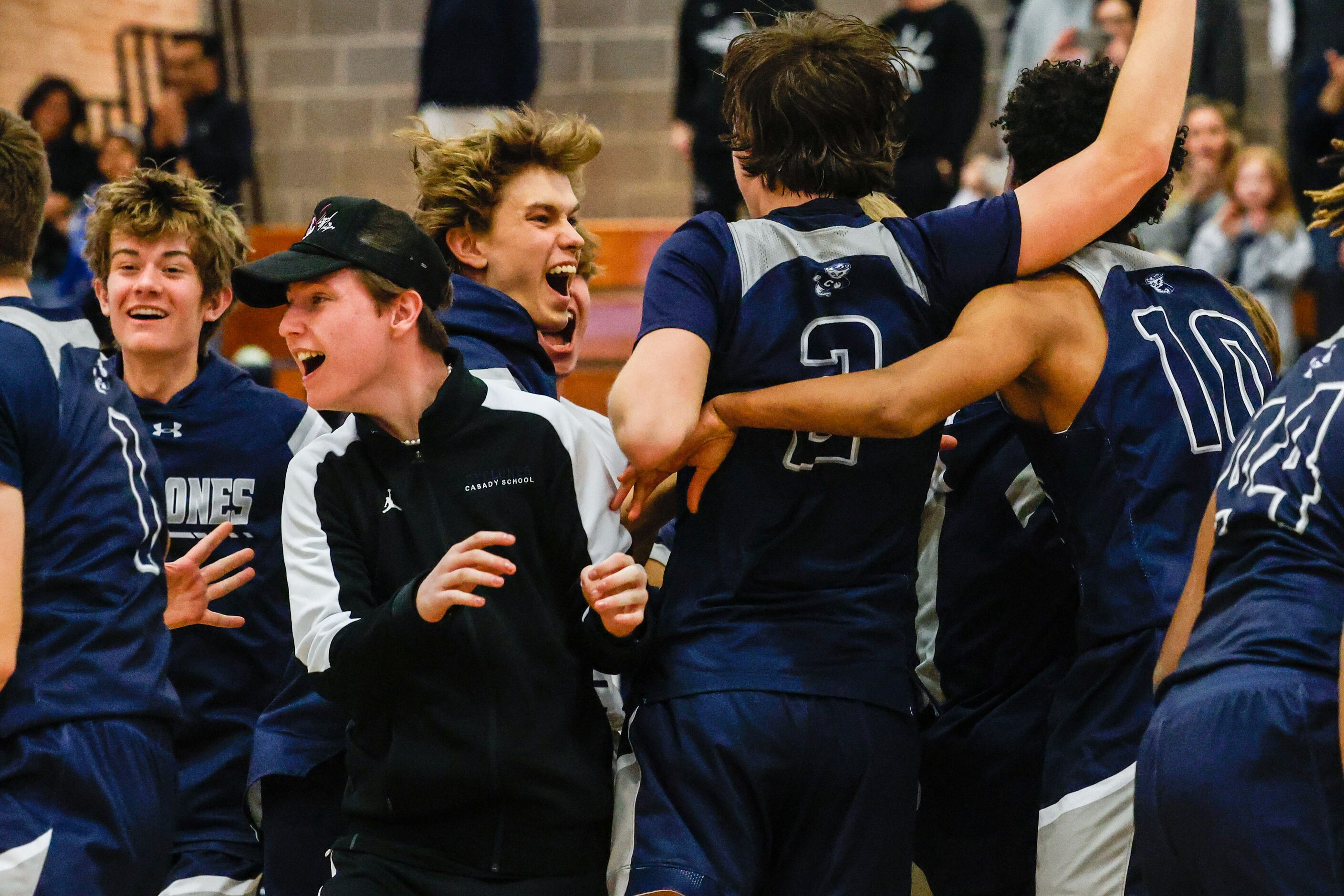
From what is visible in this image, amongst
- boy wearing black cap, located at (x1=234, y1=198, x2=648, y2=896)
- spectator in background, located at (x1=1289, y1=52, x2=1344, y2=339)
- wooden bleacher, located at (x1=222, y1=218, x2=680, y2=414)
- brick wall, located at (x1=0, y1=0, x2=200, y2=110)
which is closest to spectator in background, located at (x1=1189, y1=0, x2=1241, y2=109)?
spectator in background, located at (x1=1289, y1=52, x2=1344, y2=339)

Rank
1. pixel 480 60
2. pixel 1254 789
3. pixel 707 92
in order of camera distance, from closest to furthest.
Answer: pixel 1254 789
pixel 707 92
pixel 480 60

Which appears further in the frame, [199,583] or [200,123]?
[200,123]

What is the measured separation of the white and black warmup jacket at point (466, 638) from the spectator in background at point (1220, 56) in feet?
20.9

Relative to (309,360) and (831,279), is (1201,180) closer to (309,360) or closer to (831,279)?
(831,279)

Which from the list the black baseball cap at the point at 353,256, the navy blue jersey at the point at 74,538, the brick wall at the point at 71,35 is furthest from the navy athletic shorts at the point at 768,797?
the brick wall at the point at 71,35

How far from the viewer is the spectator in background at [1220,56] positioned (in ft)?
26.3

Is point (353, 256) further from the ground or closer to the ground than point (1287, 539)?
further from the ground

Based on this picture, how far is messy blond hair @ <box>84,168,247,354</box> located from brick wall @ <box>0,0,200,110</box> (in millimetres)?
8197

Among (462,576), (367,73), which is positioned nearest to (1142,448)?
(462,576)

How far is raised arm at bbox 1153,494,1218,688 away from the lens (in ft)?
→ 7.68

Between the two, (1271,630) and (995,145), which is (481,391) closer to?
(1271,630)

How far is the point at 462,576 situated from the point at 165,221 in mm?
1779

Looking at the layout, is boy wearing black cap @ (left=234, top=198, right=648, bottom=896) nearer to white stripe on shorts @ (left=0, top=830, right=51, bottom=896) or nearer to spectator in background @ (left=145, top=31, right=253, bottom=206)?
white stripe on shorts @ (left=0, top=830, right=51, bottom=896)

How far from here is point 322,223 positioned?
2.80 m
